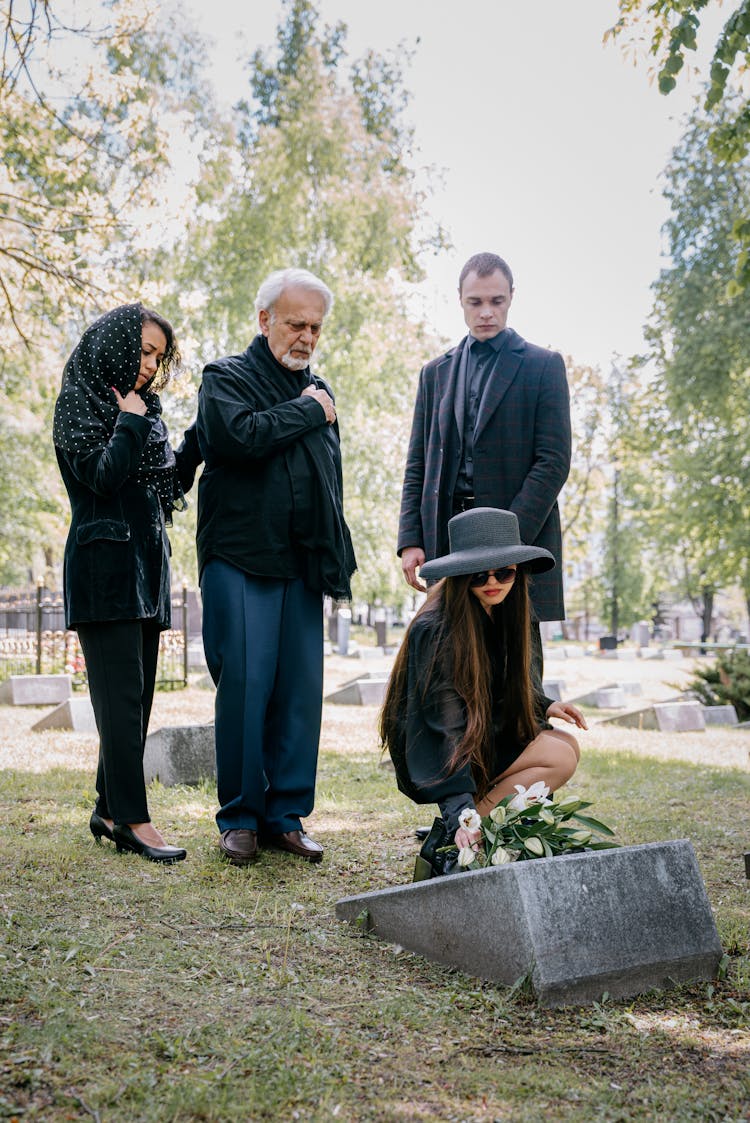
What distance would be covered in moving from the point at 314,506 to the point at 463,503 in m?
0.67

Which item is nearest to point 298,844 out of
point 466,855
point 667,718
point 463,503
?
point 466,855

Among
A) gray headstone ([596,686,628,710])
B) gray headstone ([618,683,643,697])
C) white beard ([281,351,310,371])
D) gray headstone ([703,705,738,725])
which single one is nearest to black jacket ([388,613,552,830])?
white beard ([281,351,310,371])

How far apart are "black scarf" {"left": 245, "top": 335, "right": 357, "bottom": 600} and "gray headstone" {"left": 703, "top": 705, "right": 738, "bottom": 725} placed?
894 centimetres

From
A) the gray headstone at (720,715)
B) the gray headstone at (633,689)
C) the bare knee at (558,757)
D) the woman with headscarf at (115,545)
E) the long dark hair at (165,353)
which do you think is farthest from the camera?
the gray headstone at (633,689)

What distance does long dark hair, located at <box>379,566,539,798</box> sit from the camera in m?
3.38

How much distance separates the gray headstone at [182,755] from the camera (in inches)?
231

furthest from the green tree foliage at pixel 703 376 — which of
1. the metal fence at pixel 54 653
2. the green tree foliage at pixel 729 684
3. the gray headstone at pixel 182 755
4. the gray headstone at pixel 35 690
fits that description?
the gray headstone at pixel 182 755

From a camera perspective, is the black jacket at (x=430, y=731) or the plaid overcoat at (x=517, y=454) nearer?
the black jacket at (x=430, y=731)

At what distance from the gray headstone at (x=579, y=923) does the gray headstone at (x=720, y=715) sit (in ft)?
32.2

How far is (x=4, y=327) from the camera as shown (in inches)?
404

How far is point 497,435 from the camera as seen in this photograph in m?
4.43

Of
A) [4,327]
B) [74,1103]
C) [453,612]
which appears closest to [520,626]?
[453,612]

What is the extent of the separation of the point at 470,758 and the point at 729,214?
22.7 meters

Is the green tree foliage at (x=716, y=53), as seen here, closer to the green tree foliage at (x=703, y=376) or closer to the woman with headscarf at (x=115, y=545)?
the woman with headscarf at (x=115, y=545)
